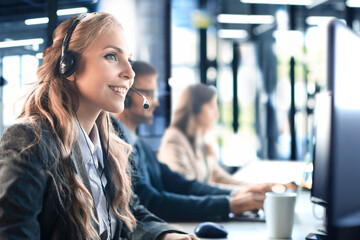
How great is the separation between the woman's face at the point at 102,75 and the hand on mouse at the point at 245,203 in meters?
0.68

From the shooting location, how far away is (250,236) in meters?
1.26

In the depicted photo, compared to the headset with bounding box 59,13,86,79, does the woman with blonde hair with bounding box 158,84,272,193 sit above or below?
below

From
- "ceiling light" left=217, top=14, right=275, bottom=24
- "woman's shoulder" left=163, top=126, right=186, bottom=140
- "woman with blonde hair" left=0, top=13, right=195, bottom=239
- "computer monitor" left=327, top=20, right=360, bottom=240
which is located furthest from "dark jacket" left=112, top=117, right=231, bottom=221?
"ceiling light" left=217, top=14, right=275, bottom=24

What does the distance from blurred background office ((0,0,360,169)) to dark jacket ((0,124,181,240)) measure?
190 cm

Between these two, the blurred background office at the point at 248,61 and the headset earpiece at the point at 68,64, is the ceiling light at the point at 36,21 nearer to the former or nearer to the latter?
the headset earpiece at the point at 68,64

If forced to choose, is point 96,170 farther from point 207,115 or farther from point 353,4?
point 353,4

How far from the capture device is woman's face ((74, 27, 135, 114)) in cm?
108

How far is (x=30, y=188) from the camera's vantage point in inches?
33.4

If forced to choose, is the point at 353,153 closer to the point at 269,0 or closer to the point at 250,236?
the point at 250,236

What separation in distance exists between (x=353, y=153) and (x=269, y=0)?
5395 millimetres

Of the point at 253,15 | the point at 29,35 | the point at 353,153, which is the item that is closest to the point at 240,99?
the point at 253,15

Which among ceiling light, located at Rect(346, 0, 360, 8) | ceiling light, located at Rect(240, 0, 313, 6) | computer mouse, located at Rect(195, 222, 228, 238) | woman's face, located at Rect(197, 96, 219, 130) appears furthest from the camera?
ceiling light, located at Rect(240, 0, 313, 6)

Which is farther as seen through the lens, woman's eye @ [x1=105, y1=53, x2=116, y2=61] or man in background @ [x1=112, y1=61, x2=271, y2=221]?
man in background @ [x1=112, y1=61, x2=271, y2=221]

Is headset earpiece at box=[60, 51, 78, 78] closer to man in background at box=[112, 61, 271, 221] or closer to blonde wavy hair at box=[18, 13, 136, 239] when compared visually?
blonde wavy hair at box=[18, 13, 136, 239]
